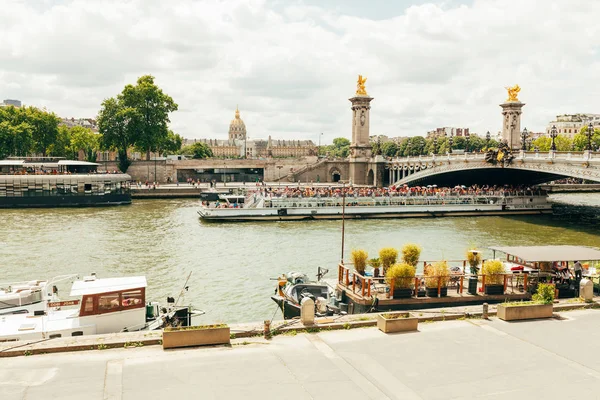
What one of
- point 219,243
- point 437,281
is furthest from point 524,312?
point 219,243

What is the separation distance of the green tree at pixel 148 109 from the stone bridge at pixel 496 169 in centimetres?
3153

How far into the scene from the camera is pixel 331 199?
4678cm

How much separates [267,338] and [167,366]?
2493 mm

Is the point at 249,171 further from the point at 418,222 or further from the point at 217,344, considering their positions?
the point at 217,344

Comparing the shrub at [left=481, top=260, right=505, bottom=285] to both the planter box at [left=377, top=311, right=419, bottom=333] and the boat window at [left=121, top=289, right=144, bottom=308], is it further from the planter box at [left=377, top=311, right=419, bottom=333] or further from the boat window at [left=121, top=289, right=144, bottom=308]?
the boat window at [left=121, top=289, right=144, bottom=308]

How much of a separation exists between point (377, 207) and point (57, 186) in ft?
104

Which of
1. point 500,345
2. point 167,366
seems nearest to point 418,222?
point 500,345

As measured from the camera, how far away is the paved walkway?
29.7 feet

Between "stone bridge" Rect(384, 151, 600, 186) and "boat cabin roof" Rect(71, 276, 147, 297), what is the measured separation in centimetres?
3156

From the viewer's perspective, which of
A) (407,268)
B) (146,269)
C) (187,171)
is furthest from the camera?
(187,171)

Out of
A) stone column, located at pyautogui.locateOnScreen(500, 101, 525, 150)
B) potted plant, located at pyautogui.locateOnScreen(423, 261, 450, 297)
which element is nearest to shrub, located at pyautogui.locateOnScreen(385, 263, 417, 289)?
potted plant, located at pyautogui.locateOnScreen(423, 261, 450, 297)

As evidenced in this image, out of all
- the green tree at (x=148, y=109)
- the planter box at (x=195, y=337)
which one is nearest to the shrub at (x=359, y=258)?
the planter box at (x=195, y=337)

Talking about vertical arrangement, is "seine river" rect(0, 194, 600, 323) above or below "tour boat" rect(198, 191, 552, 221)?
below

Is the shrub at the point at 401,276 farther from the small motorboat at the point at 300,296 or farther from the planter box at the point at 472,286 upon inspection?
the small motorboat at the point at 300,296
